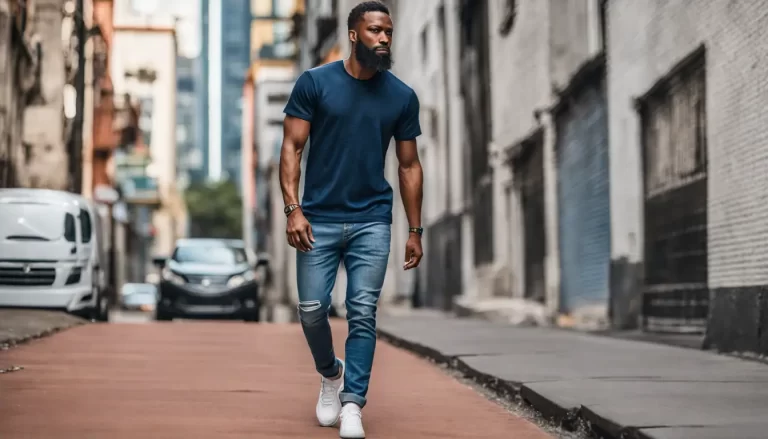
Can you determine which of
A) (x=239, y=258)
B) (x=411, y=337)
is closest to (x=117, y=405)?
(x=411, y=337)

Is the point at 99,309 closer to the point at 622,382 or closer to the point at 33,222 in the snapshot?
the point at 33,222

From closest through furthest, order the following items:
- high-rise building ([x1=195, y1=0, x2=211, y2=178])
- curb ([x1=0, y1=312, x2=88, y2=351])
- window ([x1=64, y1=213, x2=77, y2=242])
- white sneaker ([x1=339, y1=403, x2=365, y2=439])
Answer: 1. white sneaker ([x1=339, y1=403, x2=365, y2=439])
2. curb ([x1=0, y1=312, x2=88, y2=351])
3. window ([x1=64, y1=213, x2=77, y2=242])
4. high-rise building ([x1=195, y1=0, x2=211, y2=178])

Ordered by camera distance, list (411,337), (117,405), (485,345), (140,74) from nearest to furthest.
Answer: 1. (117,405)
2. (485,345)
3. (411,337)
4. (140,74)

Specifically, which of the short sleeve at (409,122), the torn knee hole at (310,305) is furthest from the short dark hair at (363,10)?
the torn knee hole at (310,305)

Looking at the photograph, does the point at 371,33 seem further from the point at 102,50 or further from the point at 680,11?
the point at 102,50

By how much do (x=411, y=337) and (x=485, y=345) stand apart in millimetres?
1844

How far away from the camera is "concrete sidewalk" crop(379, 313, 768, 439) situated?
5641mm

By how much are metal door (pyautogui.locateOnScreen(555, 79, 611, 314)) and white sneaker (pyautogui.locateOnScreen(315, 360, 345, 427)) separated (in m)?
9.72

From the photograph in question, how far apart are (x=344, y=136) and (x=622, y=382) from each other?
2665mm

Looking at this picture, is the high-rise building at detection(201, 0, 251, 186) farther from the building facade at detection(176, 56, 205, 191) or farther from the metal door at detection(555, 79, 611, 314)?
the metal door at detection(555, 79, 611, 314)

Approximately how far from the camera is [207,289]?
2103cm

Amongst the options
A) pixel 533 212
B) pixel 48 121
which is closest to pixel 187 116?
pixel 48 121

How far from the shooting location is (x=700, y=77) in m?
12.1

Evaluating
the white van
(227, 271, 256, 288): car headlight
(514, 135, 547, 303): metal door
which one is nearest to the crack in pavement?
the white van
